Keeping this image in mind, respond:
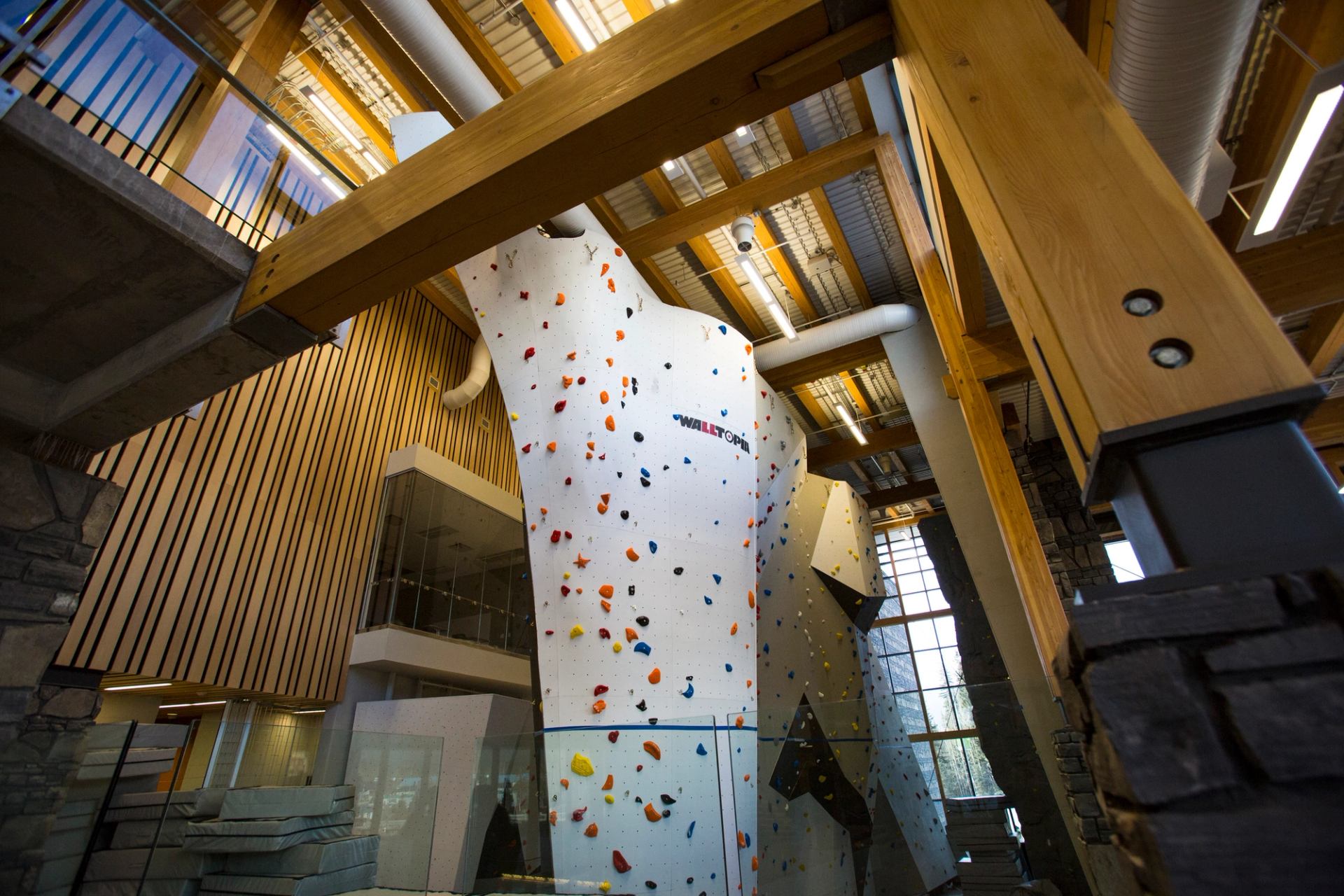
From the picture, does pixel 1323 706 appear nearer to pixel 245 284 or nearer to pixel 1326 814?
pixel 1326 814

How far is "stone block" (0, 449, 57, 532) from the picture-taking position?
9.26ft

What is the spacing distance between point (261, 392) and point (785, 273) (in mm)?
6320

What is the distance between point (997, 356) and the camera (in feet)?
17.8

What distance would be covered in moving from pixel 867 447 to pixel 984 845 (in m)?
8.68

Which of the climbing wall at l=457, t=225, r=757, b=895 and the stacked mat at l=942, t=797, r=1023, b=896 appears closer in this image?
the stacked mat at l=942, t=797, r=1023, b=896

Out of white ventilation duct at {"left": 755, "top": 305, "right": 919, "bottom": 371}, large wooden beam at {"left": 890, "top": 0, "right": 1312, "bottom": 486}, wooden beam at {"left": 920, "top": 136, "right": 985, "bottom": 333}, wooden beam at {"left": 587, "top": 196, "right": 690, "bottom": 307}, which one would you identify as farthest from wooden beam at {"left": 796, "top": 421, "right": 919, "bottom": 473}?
large wooden beam at {"left": 890, "top": 0, "right": 1312, "bottom": 486}

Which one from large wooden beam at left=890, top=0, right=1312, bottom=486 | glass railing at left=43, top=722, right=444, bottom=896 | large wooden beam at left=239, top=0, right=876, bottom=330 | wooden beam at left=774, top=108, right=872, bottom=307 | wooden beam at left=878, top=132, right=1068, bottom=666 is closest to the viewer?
large wooden beam at left=890, top=0, right=1312, bottom=486

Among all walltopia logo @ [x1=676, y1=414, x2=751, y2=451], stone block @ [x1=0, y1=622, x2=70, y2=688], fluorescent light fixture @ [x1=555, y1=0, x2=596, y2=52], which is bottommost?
stone block @ [x1=0, y1=622, x2=70, y2=688]

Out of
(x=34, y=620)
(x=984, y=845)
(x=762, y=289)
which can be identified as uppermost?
(x=762, y=289)

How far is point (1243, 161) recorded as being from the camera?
15.8 ft

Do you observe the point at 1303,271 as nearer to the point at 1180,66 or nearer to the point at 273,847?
the point at 1180,66

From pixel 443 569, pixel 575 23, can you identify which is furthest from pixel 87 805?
pixel 575 23

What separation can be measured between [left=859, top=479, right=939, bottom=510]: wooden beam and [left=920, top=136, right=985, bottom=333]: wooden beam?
846cm

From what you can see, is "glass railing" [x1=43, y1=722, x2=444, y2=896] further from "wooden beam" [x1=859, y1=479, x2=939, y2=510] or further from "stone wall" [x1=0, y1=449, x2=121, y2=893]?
"wooden beam" [x1=859, y1=479, x2=939, y2=510]
